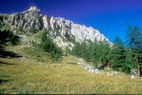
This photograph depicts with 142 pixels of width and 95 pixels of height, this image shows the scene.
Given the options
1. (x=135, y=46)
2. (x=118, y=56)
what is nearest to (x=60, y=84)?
(x=135, y=46)

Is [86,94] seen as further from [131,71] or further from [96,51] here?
[96,51]

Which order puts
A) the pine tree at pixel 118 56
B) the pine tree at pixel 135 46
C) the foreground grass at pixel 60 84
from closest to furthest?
the foreground grass at pixel 60 84, the pine tree at pixel 135 46, the pine tree at pixel 118 56

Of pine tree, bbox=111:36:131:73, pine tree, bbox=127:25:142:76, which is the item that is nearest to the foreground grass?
pine tree, bbox=127:25:142:76

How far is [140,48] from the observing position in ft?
80.5

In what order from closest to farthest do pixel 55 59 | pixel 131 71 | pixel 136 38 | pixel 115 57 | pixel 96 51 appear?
pixel 136 38 → pixel 131 71 → pixel 115 57 → pixel 96 51 → pixel 55 59

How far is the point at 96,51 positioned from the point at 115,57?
55.7ft

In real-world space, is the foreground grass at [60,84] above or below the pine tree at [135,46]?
below

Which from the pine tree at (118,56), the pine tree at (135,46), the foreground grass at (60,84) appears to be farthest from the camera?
the pine tree at (118,56)

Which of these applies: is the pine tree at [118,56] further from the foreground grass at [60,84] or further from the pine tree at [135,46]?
the foreground grass at [60,84]

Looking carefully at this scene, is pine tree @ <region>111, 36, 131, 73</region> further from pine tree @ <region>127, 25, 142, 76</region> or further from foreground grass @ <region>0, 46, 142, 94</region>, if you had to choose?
foreground grass @ <region>0, 46, 142, 94</region>

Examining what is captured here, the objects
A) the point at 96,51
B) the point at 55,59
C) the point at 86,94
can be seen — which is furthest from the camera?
the point at 55,59

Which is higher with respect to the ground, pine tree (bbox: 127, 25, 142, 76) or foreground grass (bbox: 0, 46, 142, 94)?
pine tree (bbox: 127, 25, 142, 76)

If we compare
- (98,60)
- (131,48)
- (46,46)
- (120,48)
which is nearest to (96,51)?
(98,60)

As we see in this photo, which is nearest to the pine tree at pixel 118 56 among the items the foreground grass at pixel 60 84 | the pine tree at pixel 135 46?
the pine tree at pixel 135 46
